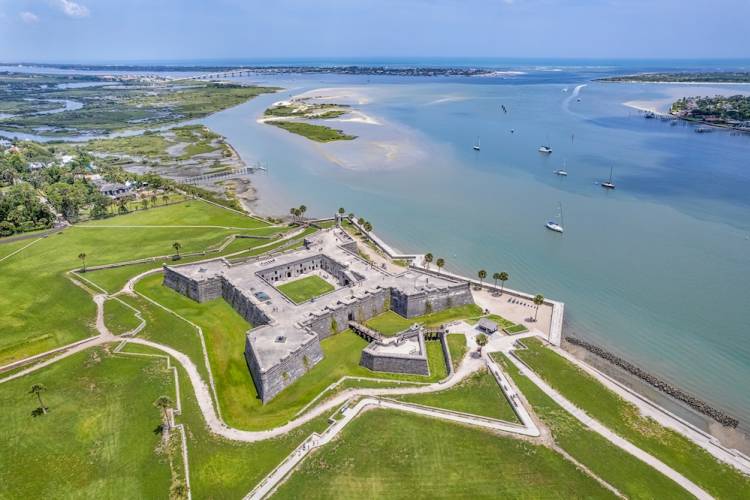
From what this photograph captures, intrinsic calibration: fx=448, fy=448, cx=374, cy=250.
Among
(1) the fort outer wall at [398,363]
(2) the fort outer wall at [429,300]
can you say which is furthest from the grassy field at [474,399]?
(2) the fort outer wall at [429,300]

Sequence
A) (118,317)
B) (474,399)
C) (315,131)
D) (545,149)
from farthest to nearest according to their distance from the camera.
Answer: (315,131) < (545,149) < (118,317) < (474,399)

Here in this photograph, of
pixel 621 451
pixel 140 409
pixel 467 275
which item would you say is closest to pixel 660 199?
pixel 467 275

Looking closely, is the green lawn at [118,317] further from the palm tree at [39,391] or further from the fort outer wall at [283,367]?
the fort outer wall at [283,367]

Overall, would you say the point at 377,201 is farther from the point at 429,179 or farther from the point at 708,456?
the point at 708,456

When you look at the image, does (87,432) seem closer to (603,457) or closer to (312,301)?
(312,301)

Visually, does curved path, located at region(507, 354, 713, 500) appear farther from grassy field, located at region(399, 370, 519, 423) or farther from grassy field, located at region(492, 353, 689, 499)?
grassy field, located at region(399, 370, 519, 423)

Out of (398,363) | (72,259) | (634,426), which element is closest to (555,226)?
(634,426)
